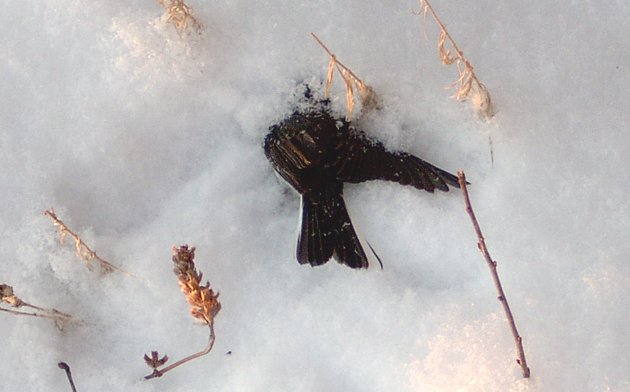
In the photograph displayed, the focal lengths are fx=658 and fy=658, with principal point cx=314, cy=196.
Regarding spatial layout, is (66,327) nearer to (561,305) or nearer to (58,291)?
(58,291)

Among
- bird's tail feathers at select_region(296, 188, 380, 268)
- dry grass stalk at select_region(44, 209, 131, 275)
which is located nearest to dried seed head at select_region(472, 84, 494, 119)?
bird's tail feathers at select_region(296, 188, 380, 268)

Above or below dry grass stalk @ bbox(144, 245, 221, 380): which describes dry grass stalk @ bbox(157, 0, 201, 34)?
above

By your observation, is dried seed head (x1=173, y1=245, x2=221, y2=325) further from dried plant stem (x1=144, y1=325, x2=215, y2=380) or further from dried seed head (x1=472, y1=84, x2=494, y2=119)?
dried seed head (x1=472, y1=84, x2=494, y2=119)

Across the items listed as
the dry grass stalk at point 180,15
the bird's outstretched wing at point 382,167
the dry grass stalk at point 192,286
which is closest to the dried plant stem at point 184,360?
the dry grass stalk at point 192,286

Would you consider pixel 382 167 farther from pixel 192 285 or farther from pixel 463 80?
pixel 192 285

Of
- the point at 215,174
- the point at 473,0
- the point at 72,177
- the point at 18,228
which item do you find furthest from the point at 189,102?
the point at 473,0

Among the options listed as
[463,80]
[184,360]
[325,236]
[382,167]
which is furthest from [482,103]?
[184,360]
